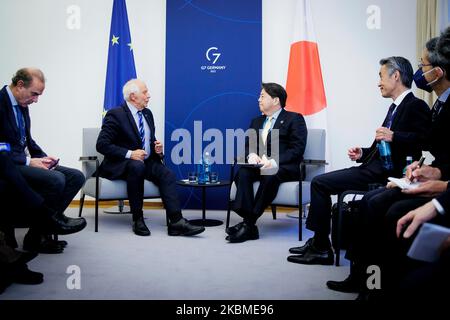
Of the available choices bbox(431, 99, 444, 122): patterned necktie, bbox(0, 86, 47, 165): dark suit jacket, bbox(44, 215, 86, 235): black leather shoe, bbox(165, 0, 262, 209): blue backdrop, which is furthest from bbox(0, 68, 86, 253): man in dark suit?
bbox(431, 99, 444, 122): patterned necktie

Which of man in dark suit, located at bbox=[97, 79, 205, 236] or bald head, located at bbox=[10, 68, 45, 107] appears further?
man in dark suit, located at bbox=[97, 79, 205, 236]

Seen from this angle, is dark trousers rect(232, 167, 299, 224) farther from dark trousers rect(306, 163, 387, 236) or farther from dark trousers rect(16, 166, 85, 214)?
dark trousers rect(16, 166, 85, 214)

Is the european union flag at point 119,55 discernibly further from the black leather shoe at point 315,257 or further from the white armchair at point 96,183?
the black leather shoe at point 315,257

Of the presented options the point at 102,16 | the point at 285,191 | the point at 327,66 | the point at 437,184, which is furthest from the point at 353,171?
the point at 102,16

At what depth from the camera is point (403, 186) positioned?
198 cm

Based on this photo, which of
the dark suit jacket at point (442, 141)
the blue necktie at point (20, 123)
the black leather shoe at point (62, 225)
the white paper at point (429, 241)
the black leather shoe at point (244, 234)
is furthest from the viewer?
the black leather shoe at point (244, 234)

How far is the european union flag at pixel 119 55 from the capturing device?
16.0 ft

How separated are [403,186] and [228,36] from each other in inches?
136

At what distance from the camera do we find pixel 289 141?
3893mm

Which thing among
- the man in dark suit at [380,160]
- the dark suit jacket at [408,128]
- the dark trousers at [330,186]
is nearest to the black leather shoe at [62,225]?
the man in dark suit at [380,160]

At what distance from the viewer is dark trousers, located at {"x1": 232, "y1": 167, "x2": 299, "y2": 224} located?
3.57 meters

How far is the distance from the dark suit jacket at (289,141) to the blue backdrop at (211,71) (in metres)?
0.98

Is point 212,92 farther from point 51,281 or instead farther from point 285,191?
point 51,281

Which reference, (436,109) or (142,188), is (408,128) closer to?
(436,109)
